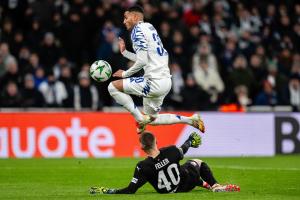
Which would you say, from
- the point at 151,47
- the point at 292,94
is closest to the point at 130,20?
the point at 151,47

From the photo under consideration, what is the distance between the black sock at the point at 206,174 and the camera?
1465 cm

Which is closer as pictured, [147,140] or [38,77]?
[147,140]

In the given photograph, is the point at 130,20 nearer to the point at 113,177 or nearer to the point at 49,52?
the point at 113,177

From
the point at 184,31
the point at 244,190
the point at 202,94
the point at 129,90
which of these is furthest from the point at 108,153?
the point at 244,190

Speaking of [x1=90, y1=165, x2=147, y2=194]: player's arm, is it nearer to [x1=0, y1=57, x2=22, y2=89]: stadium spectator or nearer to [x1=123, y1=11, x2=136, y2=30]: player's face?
[x1=123, y1=11, x2=136, y2=30]: player's face

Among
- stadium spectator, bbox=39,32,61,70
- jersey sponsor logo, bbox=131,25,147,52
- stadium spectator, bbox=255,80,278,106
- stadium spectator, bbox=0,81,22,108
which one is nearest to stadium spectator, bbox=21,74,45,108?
stadium spectator, bbox=0,81,22,108

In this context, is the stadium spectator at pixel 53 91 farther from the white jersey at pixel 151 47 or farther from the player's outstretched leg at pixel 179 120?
the white jersey at pixel 151 47

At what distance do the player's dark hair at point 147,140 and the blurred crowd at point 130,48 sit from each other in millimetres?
10239

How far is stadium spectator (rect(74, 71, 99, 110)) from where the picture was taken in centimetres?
2455

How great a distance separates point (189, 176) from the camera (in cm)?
1448

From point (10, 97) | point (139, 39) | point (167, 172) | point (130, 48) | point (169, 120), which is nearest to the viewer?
point (167, 172)

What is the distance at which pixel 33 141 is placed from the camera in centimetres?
2312

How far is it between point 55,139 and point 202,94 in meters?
4.62

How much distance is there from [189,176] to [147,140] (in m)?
1.02
